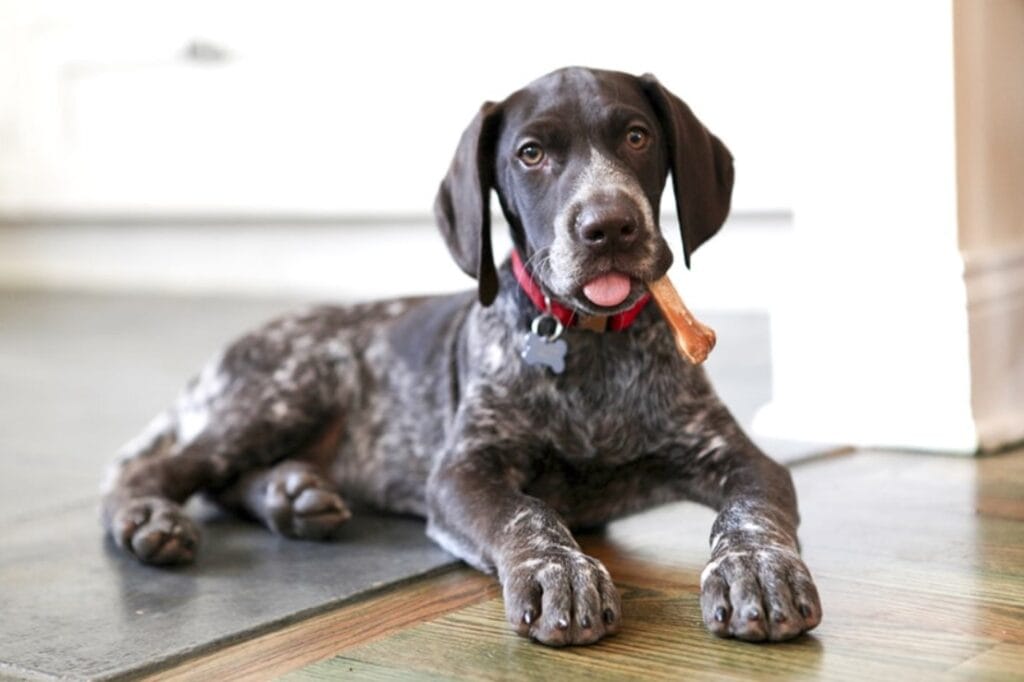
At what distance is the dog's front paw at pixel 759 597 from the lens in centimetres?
221

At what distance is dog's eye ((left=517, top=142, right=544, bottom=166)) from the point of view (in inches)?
111

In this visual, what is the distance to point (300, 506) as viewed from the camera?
3107 millimetres

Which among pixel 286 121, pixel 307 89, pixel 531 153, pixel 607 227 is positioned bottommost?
pixel 607 227

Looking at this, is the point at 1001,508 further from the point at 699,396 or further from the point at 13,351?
the point at 13,351

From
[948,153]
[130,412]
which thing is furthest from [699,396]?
[130,412]

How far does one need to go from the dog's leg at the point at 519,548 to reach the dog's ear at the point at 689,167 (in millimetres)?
527

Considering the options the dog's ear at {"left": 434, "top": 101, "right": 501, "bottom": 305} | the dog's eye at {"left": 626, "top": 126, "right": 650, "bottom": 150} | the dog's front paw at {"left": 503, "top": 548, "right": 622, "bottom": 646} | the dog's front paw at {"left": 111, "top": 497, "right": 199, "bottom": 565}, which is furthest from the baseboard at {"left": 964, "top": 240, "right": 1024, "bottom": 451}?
the dog's front paw at {"left": 111, "top": 497, "right": 199, "bottom": 565}

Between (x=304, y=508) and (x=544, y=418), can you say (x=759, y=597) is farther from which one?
(x=304, y=508)

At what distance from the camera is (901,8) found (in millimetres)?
3656

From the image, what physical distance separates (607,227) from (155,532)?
1.03 metres

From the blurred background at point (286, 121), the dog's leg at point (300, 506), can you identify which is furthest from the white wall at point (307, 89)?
the dog's leg at point (300, 506)

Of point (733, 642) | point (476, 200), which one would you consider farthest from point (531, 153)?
point (733, 642)

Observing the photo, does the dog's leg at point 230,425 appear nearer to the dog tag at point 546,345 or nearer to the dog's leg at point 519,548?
the dog's leg at point 519,548

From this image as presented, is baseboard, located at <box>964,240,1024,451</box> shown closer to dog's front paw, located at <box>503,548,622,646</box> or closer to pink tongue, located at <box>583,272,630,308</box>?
pink tongue, located at <box>583,272,630,308</box>
